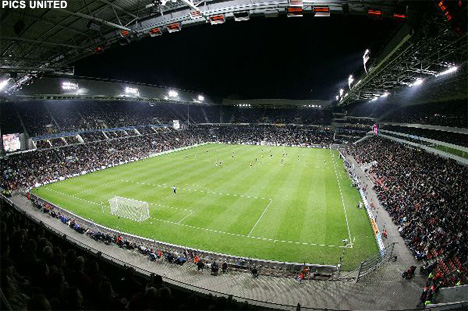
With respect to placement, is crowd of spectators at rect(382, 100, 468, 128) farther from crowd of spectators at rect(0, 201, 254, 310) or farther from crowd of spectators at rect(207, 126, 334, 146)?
crowd of spectators at rect(0, 201, 254, 310)

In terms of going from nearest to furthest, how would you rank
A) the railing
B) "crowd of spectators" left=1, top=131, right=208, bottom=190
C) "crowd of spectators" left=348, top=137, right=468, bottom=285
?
"crowd of spectators" left=348, top=137, right=468, bottom=285 → the railing → "crowd of spectators" left=1, top=131, right=208, bottom=190

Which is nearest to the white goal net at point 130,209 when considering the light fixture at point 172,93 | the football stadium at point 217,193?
the football stadium at point 217,193

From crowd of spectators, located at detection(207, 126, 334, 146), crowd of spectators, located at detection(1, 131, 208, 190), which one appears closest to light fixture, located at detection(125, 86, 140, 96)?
crowd of spectators, located at detection(1, 131, 208, 190)

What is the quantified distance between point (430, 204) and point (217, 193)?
19964 mm

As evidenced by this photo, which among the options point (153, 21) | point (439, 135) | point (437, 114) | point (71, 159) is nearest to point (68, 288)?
point (153, 21)

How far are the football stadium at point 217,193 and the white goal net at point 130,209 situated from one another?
14cm

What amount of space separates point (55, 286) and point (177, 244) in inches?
526

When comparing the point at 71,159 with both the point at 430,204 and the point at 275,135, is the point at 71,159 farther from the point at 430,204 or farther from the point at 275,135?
the point at 275,135

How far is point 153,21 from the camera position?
14.7m

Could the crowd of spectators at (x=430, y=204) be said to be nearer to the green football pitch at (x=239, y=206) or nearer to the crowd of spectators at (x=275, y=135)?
the green football pitch at (x=239, y=206)

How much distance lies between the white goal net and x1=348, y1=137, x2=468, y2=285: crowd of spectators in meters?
21.2

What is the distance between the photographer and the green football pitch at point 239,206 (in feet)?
62.6

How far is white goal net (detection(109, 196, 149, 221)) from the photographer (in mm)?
23141

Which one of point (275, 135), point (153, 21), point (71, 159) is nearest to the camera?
point (153, 21)
